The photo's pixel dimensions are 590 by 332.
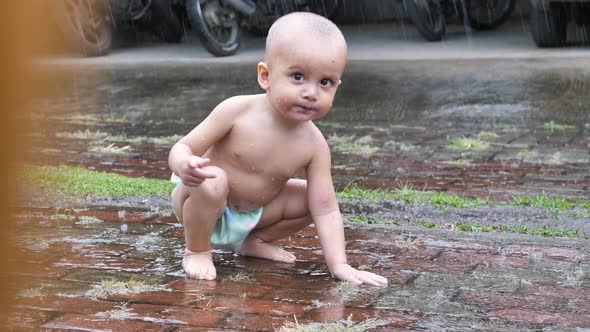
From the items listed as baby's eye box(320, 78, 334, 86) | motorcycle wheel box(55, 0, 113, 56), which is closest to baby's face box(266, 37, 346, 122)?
baby's eye box(320, 78, 334, 86)

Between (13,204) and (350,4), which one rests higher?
(13,204)

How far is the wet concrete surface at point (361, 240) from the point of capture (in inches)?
92.5

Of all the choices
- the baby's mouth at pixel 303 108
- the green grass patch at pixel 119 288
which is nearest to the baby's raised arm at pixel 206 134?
the baby's mouth at pixel 303 108

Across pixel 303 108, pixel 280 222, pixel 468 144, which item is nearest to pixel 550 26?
pixel 468 144

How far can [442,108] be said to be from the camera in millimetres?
7133

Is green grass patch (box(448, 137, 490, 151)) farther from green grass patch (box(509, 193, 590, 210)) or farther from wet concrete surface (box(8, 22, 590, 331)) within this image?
green grass patch (box(509, 193, 590, 210))

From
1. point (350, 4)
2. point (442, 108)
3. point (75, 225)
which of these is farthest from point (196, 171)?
point (350, 4)

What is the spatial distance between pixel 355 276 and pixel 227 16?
7.79m

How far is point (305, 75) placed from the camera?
265cm

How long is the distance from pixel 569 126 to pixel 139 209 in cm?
346

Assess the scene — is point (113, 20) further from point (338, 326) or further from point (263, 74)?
point (338, 326)

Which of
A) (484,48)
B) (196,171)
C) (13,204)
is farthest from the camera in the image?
(484,48)

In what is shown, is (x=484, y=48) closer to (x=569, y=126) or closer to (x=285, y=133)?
(x=569, y=126)

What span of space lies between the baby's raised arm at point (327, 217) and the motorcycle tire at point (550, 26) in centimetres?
A: 735
